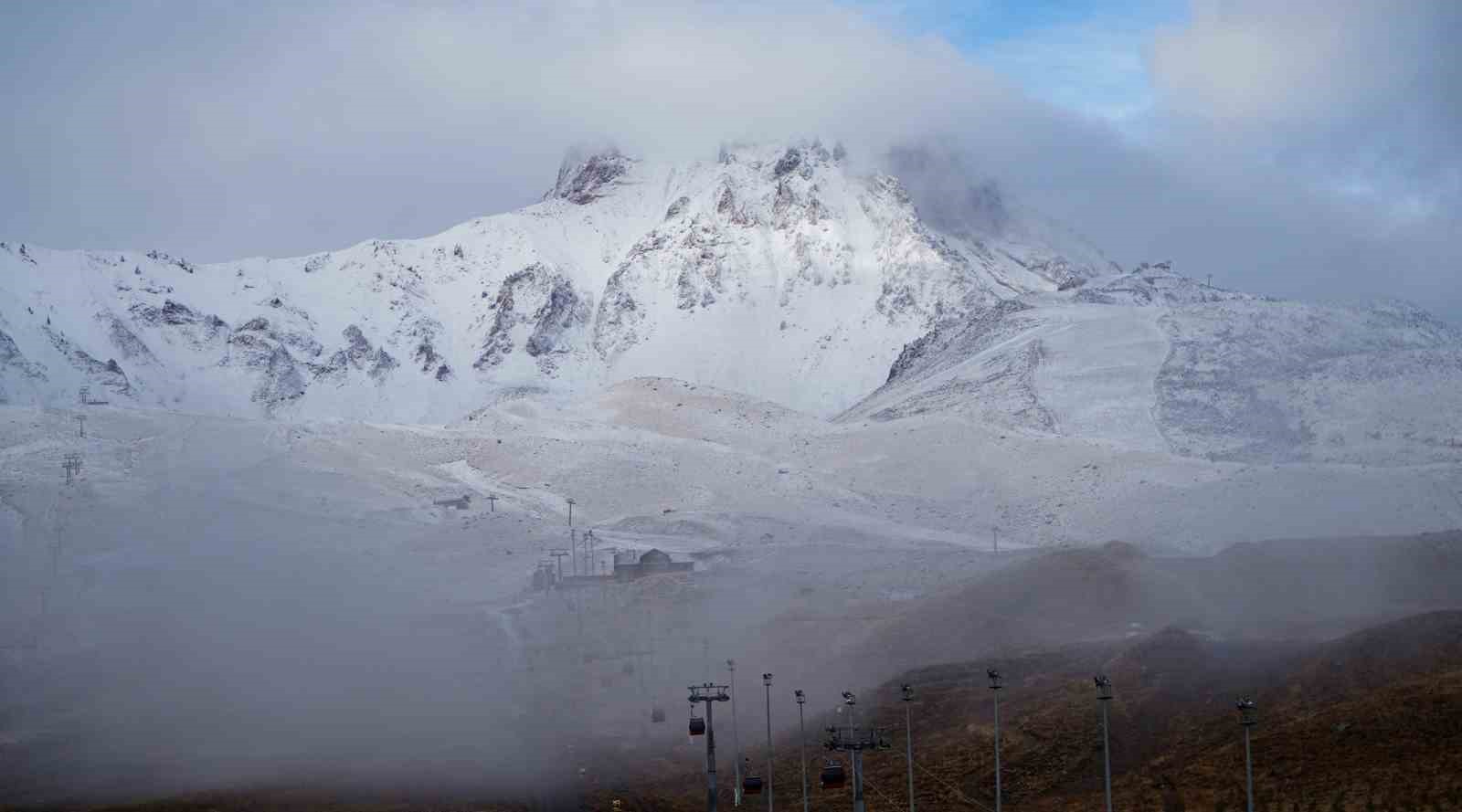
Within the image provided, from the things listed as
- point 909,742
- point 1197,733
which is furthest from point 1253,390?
point 909,742

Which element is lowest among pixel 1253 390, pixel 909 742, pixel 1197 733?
pixel 1197 733

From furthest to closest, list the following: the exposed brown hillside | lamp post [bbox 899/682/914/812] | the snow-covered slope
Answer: the snow-covered slope → the exposed brown hillside → lamp post [bbox 899/682/914/812]

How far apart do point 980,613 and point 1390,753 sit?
38845mm

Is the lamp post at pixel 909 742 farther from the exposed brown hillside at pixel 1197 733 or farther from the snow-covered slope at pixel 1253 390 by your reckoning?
the snow-covered slope at pixel 1253 390

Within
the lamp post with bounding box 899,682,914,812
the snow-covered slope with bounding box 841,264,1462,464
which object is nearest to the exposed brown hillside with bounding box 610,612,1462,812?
the lamp post with bounding box 899,682,914,812

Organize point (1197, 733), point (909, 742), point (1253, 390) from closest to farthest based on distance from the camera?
1. point (909, 742)
2. point (1197, 733)
3. point (1253, 390)

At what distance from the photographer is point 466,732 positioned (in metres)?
82.3

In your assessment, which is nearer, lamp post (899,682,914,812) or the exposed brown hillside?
lamp post (899,682,914,812)

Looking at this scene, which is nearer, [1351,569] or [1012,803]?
[1012,803]

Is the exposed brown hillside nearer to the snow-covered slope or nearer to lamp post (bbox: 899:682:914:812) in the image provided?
lamp post (bbox: 899:682:914:812)

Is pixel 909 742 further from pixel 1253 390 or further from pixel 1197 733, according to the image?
pixel 1253 390

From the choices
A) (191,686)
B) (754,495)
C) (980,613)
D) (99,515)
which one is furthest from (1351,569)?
(99,515)

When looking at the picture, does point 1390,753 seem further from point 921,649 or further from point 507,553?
point 507,553

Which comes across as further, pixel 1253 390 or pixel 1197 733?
pixel 1253 390
